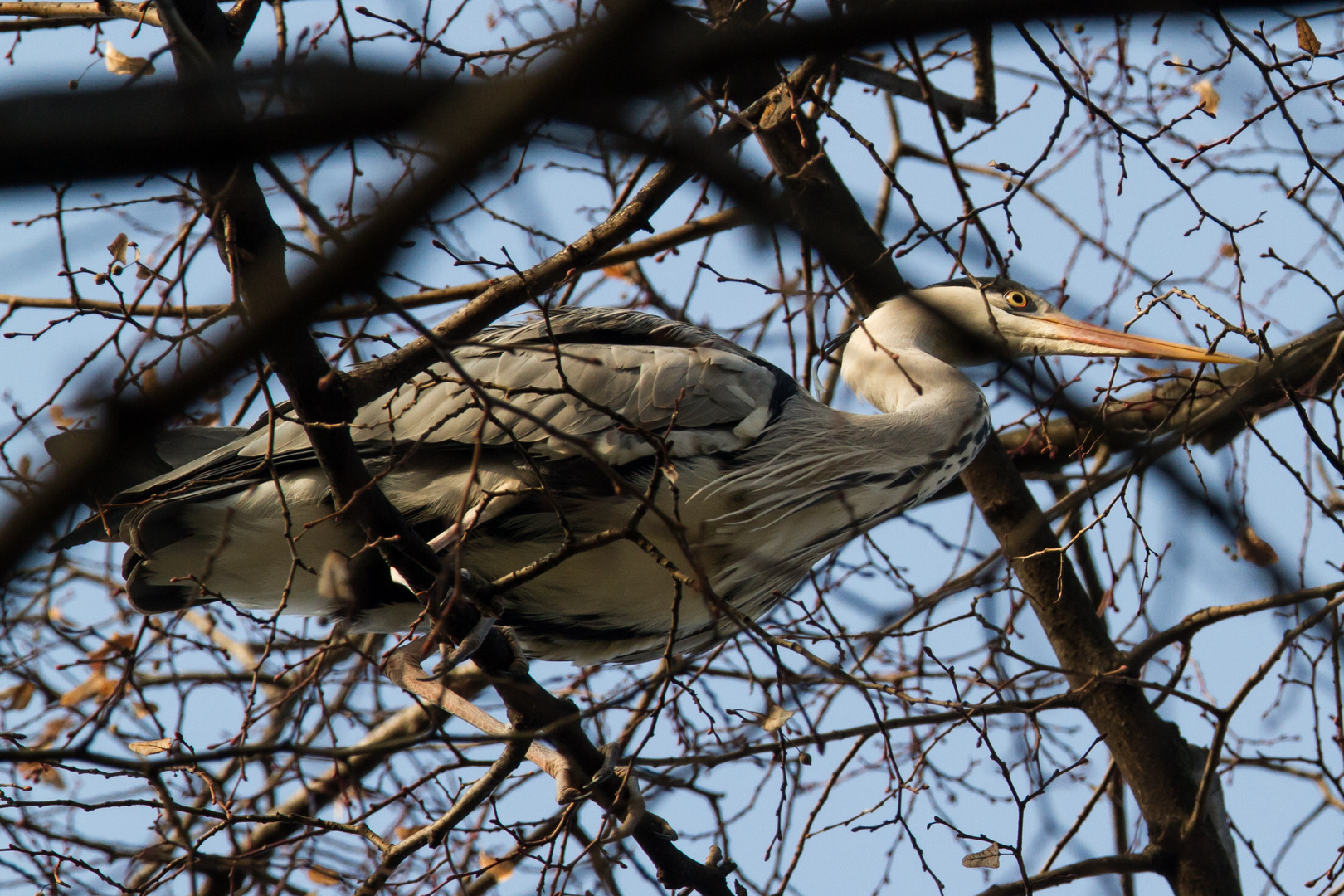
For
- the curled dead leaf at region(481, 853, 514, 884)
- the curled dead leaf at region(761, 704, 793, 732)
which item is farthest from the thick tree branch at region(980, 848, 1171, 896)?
the curled dead leaf at region(481, 853, 514, 884)

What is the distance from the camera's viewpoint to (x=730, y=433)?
3.71 m

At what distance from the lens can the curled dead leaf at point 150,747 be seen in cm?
279

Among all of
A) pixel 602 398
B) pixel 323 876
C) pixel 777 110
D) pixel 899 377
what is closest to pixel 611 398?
pixel 602 398

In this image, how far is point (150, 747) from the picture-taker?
280 centimetres

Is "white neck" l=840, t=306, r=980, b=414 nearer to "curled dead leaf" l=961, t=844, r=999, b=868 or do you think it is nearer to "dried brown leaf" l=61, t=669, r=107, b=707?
"curled dead leaf" l=961, t=844, r=999, b=868

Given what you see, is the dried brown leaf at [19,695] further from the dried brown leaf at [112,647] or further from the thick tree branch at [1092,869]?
the thick tree branch at [1092,869]

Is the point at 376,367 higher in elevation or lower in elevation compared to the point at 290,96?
higher

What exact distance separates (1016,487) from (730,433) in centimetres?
113

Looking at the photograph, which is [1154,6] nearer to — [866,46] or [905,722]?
[866,46]

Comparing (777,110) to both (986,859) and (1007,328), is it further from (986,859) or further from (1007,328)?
(986,859)

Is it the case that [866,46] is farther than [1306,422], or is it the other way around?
[1306,422]

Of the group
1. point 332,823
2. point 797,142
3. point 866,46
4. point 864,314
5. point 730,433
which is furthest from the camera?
point 864,314

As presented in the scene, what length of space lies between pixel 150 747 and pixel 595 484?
4.38ft

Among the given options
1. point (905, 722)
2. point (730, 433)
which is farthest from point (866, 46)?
point (730, 433)
